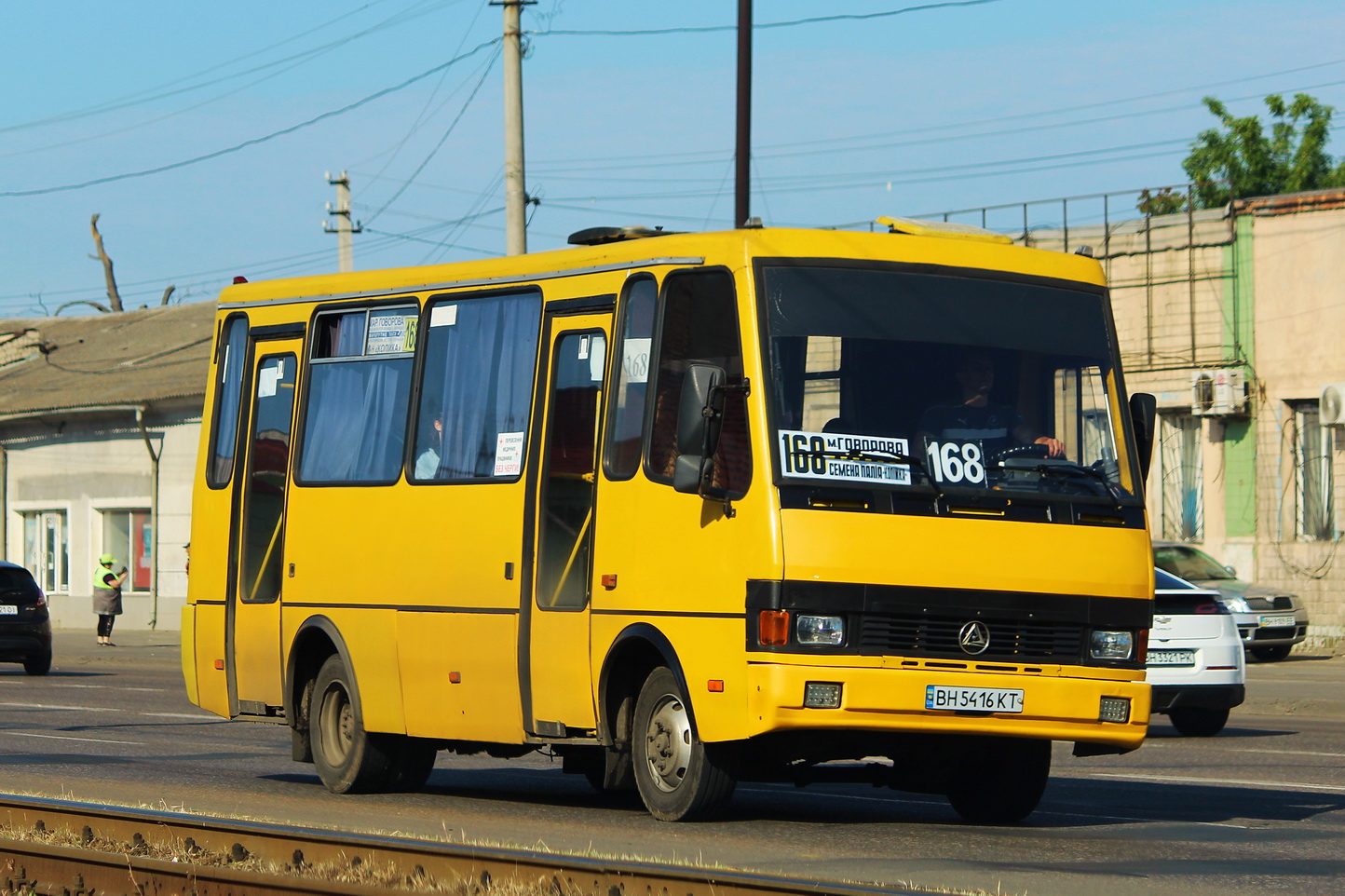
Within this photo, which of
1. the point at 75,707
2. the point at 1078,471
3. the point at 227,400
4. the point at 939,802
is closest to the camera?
the point at 1078,471

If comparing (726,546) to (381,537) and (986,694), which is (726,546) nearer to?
(986,694)

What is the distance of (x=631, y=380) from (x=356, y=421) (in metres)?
2.92

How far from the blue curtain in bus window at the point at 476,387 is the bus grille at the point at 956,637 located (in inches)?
107

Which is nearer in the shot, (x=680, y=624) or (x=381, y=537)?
(x=680, y=624)

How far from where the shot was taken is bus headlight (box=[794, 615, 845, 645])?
989 cm

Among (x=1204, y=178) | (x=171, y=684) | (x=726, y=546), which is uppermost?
(x=1204, y=178)

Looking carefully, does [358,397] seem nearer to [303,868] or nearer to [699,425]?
[699,425]

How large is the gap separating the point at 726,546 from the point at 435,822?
239 cm

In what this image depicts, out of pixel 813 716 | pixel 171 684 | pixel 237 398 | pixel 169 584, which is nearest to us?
pixel 813 716

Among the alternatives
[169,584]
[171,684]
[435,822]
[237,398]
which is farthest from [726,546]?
[169,584]

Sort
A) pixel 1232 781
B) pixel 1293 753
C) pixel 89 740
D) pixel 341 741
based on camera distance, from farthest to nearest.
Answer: pixel 89 740 < pixel 1293 753 < pixel 1232 781 < pixel 341 741

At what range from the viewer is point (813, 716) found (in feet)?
32.2

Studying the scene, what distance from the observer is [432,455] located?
12.6 m

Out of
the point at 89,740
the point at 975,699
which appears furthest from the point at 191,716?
the point at 975,699
